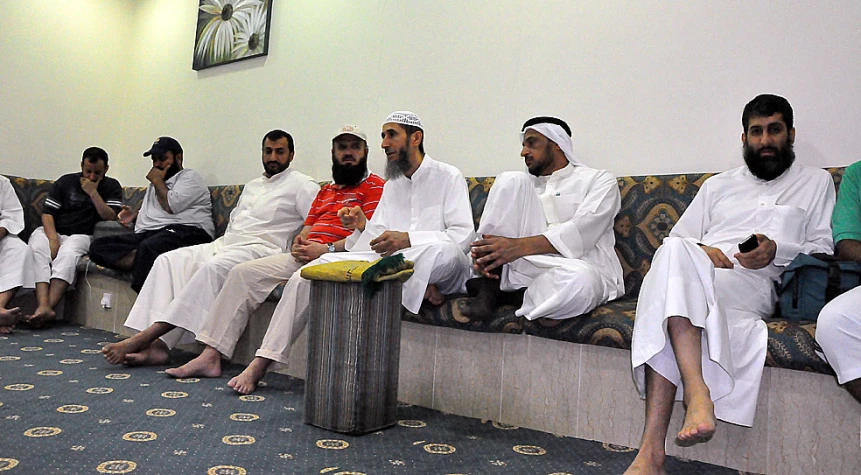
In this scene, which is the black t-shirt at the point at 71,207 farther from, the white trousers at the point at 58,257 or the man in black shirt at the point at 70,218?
the white trousers at the point at 58,257

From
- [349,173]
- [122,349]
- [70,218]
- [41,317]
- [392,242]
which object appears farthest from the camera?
[70,218]

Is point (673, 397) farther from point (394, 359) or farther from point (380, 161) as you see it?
point (380, 161)

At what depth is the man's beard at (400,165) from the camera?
346 cm

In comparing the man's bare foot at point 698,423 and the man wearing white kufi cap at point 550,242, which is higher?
the man wearing white kufi cap at point 550,242

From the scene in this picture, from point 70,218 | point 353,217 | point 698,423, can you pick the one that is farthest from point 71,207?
point 698,423

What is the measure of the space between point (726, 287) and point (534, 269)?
73 cm

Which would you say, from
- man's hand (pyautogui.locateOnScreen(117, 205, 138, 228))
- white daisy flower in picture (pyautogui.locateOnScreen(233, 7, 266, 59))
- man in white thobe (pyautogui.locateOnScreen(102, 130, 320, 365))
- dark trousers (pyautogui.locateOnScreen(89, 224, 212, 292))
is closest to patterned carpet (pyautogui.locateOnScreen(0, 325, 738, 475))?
man in white thobe (pyautogui.locateOnScreen(102, 130, 320, 365))

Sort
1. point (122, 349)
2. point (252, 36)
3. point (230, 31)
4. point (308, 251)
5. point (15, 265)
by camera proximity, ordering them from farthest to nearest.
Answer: point (230, 31)
point (252, 36)
point (15, 265)
point (308, 251)
point (122, 349)

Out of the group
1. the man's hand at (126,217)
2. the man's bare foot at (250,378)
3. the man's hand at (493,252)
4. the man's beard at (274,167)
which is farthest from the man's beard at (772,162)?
the man's hand at (126,217)

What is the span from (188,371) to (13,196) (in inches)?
112

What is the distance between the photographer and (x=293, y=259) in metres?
3.76

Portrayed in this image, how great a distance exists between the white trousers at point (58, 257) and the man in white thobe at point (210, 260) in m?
1.32

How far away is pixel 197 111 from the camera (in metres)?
6.04

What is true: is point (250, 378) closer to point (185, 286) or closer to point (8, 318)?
point (185, 286)
